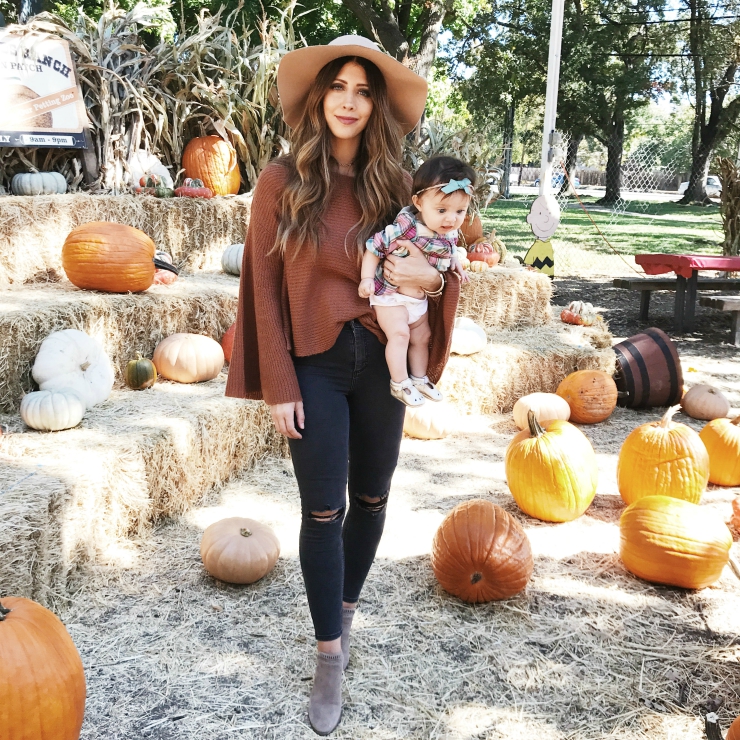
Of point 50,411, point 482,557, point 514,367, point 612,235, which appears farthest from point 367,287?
point 612,235

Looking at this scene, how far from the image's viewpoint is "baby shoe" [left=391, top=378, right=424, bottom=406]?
6.48ft

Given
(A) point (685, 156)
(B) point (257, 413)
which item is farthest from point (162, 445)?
(A) point (685, 156)

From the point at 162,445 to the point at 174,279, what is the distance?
6.31ft

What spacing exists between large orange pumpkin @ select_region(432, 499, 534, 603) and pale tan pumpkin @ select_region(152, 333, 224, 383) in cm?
200

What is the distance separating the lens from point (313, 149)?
76.6 inches

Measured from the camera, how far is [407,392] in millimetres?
1985

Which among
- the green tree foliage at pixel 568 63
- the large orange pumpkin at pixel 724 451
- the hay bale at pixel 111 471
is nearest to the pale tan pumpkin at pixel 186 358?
the hay bale at pixel 111 471

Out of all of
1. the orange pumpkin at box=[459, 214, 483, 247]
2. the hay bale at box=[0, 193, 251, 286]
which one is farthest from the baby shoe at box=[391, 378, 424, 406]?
the orange pumpkin at box=[459, 214, 483, 247]

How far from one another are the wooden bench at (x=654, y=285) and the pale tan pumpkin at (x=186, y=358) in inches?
208

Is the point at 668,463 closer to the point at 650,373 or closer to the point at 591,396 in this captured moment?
the point at 591,396

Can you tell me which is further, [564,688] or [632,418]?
[632,418]

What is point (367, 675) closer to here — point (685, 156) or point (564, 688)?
point (564, 688)

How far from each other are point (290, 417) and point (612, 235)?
15.4 metres

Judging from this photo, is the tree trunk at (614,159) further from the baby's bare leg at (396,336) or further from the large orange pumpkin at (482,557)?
the baby's bare leg at (396,336)
